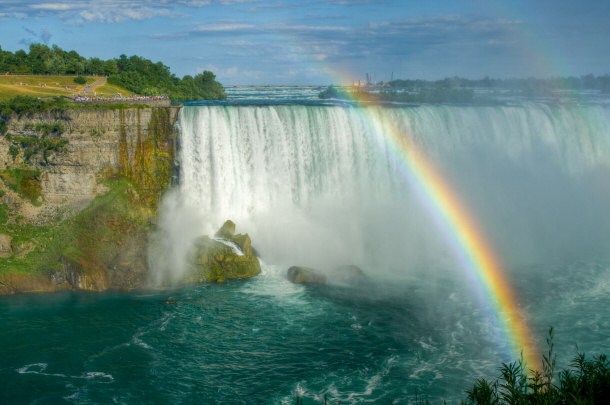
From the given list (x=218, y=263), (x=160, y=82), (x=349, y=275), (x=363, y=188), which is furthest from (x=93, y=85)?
(x=349, y=275)

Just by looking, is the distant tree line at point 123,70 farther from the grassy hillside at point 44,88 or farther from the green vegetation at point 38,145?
the green vegetation at point 38,145

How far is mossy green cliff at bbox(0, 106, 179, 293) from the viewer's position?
23.7 meters

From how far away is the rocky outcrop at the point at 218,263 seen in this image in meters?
23.7

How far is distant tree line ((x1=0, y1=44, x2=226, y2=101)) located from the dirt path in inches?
22.2

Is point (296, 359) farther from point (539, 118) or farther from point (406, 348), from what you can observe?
point (539, 118)

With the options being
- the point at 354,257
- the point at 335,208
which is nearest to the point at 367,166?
the point at 335,208

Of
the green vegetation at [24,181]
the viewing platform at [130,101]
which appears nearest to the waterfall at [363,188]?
the viewing platform at [130,101]

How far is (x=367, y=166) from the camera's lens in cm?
3056

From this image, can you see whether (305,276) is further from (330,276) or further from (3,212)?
(3,212)

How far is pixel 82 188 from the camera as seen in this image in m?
25.0

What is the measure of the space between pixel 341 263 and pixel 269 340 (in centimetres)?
867

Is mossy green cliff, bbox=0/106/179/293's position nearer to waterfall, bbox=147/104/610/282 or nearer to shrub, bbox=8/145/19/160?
shrub, bbox=8/145/19/160

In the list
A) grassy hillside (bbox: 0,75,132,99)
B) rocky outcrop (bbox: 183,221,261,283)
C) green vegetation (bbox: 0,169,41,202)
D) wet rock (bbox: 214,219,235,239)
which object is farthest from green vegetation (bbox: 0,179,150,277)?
grassy hillside (bbox: 0,75,132,99)

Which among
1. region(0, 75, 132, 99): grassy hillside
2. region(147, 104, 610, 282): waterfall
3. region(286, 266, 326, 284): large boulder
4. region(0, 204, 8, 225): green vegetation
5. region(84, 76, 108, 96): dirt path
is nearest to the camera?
region(286, 266, 326, 284): large boulder
